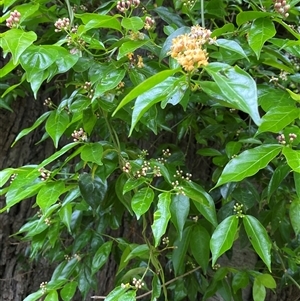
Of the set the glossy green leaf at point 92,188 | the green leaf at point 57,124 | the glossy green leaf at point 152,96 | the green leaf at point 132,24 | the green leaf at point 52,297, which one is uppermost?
the glossy green leaf at point 152,96

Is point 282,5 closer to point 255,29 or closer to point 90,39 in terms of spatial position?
point 255,29

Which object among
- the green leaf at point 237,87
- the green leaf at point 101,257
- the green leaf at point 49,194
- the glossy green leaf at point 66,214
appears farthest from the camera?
the green leaf at point 101,257

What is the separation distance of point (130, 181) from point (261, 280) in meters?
0.41

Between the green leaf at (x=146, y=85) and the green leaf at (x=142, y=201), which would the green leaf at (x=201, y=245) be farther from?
the green leaf at (x=146, y=85)

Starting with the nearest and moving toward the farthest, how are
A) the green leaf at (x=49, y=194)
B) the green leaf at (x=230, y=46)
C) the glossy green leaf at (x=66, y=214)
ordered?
the green leaf at (x=230, y=46)
the green leaf at (x=49, y=194)
the glossy green leaf at (x=66, y=214)

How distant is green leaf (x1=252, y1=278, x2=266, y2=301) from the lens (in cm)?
93

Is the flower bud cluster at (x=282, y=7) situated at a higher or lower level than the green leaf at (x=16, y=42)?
lower

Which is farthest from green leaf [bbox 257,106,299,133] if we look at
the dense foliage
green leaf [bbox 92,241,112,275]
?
green leaf [bbox 92,241,112,275]

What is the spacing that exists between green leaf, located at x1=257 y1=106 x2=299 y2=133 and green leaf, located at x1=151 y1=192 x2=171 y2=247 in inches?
6.9

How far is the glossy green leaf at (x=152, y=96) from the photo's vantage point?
0.49 m

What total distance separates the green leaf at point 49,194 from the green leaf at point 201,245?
31 cm

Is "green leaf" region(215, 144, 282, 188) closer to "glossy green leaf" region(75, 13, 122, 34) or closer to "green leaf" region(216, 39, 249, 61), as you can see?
"green leaf" region(216, 39, 249, 61)

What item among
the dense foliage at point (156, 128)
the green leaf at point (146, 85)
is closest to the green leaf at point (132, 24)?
the dense foliage at point (156, 128)

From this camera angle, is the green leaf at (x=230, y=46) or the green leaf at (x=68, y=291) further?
the green leaf at (x=68, y=291)
